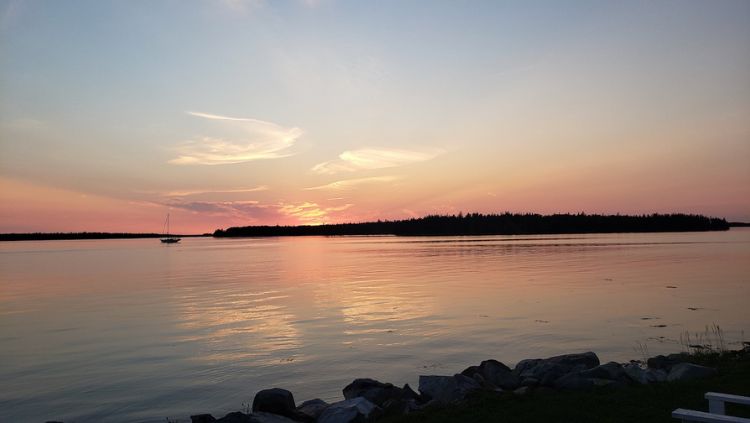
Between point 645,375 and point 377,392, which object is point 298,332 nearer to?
point 377,392

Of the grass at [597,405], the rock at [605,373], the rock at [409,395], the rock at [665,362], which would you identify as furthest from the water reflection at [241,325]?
the rock at [665,362]

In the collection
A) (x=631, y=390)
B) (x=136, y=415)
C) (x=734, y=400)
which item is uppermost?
(x=734, y=400)

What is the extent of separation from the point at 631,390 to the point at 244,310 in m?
22.4

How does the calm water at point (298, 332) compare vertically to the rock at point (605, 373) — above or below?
below

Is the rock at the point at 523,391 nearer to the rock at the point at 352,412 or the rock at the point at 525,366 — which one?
the rock at the point at 525,366

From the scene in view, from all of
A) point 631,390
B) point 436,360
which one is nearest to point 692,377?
point 631,390

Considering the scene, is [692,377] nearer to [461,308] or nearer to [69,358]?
[461,308]

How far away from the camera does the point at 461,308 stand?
28391 mm

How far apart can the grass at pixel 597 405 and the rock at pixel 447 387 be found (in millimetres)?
768

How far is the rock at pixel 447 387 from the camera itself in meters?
12.1

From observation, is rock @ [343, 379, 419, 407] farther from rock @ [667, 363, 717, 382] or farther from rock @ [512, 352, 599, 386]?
rock @ [667, 363, 717, 382]

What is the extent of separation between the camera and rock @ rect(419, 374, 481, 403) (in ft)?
39.9

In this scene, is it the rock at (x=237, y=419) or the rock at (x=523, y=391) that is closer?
the rock at (x=237, y=419)

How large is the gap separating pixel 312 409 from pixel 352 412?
2089 millimetres
